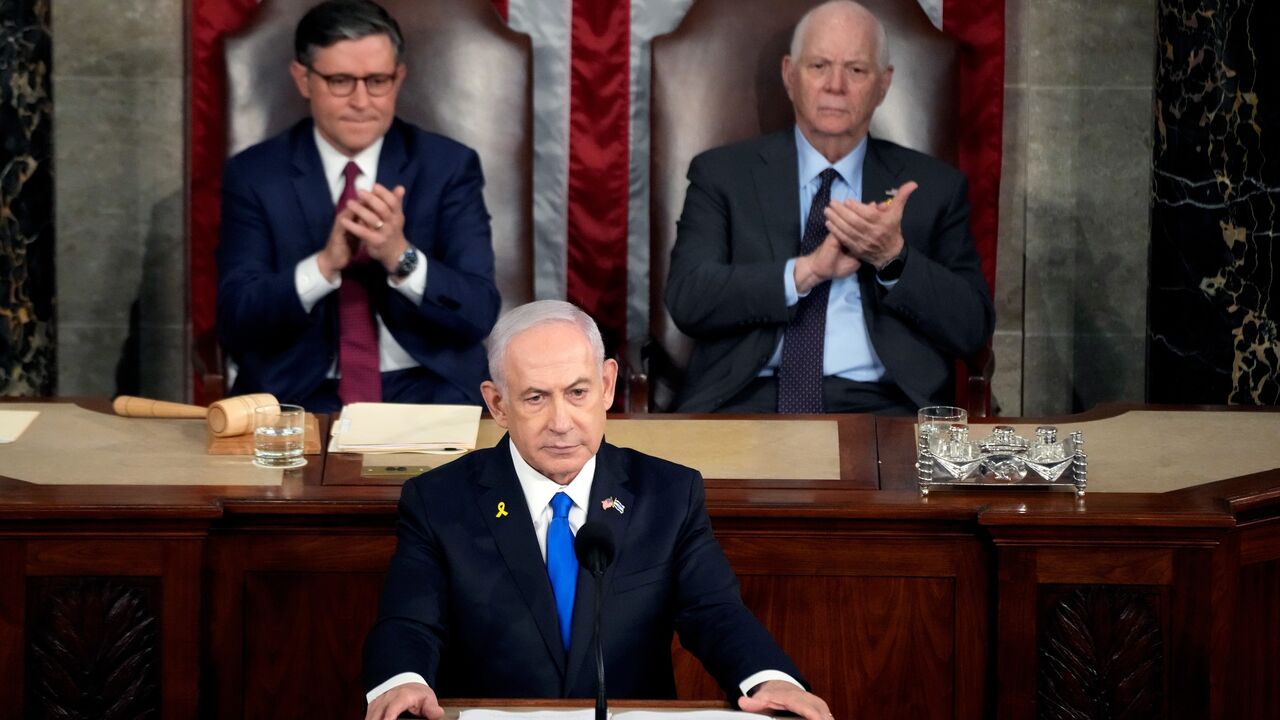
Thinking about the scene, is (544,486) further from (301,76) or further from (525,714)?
(301,76)

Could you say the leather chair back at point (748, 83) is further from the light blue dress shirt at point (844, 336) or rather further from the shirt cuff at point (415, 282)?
the shirt cuff at point (415, 282)

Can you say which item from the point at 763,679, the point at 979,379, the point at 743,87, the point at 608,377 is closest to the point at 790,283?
the point at 979,379

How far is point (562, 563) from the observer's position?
2.70 m

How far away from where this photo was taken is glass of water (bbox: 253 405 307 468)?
336 cm

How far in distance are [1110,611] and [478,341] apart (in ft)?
6.25

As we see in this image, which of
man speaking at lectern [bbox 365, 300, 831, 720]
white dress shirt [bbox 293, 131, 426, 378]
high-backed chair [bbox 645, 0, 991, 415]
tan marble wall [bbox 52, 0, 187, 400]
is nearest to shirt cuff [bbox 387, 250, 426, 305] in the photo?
white dress shirt [bbox 293, 131, 426, 378]

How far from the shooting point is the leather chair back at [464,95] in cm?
485

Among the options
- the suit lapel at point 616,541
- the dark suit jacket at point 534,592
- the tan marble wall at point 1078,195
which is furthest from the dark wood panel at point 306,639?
the tan marble wall at point 1078,195

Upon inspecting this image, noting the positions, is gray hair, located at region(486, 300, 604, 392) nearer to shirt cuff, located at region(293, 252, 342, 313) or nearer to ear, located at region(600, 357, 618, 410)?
ear, located at region(600, 357, 618, 410)

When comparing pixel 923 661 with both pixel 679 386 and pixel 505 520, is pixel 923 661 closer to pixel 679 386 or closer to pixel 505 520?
pixel 505 520

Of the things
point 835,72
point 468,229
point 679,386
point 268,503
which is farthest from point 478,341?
point 268,503

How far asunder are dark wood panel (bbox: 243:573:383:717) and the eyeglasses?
5.43ft

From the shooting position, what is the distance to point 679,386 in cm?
485

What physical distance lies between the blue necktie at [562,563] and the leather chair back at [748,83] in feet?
7.11
